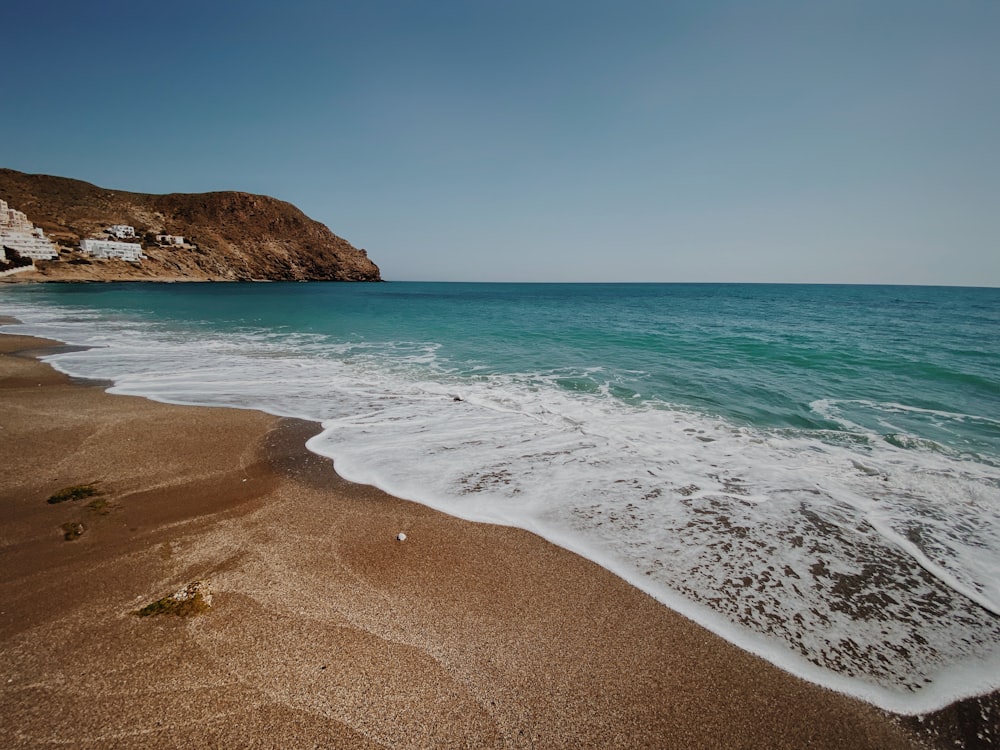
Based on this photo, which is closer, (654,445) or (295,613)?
(295,613)

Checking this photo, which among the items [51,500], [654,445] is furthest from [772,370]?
[51,500]

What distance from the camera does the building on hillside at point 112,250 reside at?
7344cm

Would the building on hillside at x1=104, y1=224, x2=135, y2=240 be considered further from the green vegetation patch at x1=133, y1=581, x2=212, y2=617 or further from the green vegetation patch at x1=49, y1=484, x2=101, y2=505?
the green vegetation patch at x1=133, y1=581, x2=212, y2=617

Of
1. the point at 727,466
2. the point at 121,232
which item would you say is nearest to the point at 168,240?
the point at 121,232

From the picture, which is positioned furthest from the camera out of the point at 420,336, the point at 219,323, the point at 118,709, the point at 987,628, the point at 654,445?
the point at 219,323

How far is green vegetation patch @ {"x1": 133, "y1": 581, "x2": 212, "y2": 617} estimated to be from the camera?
10.3ft

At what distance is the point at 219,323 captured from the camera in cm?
2523

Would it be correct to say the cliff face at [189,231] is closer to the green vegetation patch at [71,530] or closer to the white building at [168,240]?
the white building at [168,240]

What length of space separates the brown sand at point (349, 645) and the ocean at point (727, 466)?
1.50 ft

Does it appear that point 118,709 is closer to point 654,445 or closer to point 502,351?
point 654,445

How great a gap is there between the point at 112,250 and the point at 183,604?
10624 centimetres

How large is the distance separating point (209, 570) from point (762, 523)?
6.06 meters

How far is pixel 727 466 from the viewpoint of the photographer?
21.2ft

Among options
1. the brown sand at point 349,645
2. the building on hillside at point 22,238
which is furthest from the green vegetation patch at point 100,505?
the building on hillside at point 22,238
